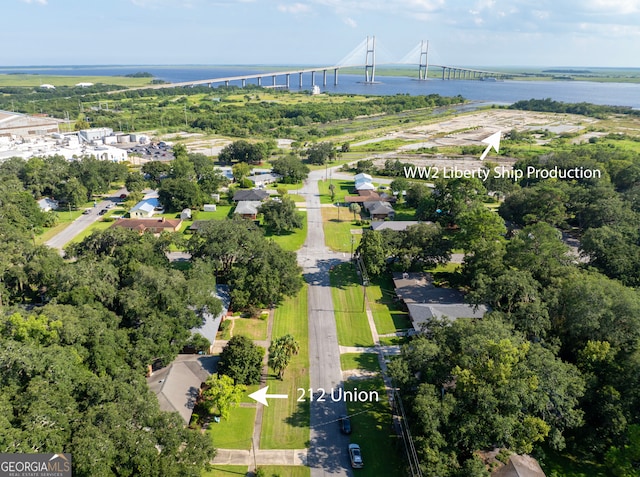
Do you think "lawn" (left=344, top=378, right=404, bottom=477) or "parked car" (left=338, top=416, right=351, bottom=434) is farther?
"parked car" (left=338, top=416, right=351, bottom=434)

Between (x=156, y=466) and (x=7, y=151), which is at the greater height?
(x=7, y=151)

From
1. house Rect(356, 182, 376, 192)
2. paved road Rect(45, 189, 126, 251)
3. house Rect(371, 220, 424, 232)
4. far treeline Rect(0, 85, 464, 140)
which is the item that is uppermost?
far treeline Rect(0, 85, 464, 140)

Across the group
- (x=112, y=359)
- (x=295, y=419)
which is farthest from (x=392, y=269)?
(x=112, y=359)

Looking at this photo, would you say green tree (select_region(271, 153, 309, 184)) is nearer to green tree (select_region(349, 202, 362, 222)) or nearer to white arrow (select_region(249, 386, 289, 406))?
green tree (select_region(349, 202, 362, 222))

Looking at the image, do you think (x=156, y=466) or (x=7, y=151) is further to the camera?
(x=7, y=151)

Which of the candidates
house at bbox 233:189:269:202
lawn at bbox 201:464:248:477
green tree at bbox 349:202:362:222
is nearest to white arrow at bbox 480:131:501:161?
green tree at bbox 349:202:362:222

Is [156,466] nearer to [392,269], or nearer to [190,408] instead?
[190,408]
